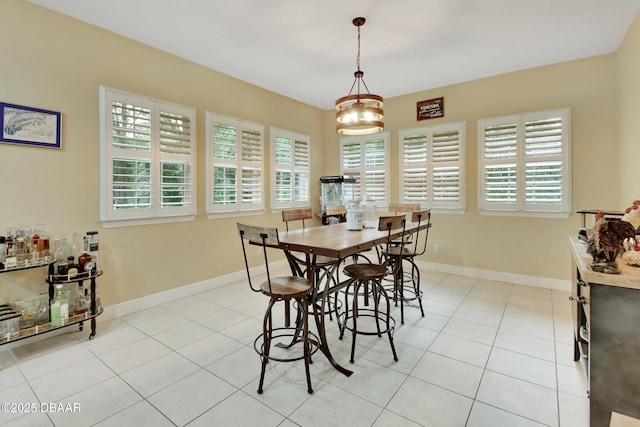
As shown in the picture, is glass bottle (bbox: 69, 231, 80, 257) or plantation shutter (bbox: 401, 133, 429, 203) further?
plantation shutter (bbox: 401, 133, 429, 203)

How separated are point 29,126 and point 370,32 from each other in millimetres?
3163

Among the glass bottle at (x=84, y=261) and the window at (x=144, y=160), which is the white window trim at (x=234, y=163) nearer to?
the window at (x=144, y=160)

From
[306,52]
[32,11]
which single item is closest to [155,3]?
[32,11]

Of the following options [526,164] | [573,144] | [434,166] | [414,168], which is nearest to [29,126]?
[414,168]

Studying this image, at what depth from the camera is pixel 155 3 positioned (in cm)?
257

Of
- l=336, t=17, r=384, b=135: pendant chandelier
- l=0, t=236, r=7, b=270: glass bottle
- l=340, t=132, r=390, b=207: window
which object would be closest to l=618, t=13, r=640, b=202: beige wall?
l=336, t=17, r=384, b=135: pendant chandelier

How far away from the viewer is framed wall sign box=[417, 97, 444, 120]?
4.59 metres

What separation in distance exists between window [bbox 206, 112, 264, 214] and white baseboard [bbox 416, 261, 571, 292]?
2.90 m

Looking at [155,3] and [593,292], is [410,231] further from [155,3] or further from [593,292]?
[155,3]

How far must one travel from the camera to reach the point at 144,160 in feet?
10.5

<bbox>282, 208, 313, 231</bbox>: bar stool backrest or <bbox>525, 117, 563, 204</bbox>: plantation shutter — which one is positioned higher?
<bbox>525, 117, 563, 204</bbox>: plantation shutter

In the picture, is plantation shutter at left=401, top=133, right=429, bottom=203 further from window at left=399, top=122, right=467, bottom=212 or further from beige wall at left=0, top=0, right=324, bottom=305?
beige wall at left=0, top=0, right=324, bottom=305

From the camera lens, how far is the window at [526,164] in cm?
375

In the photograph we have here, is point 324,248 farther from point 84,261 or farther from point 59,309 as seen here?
point 59,309
